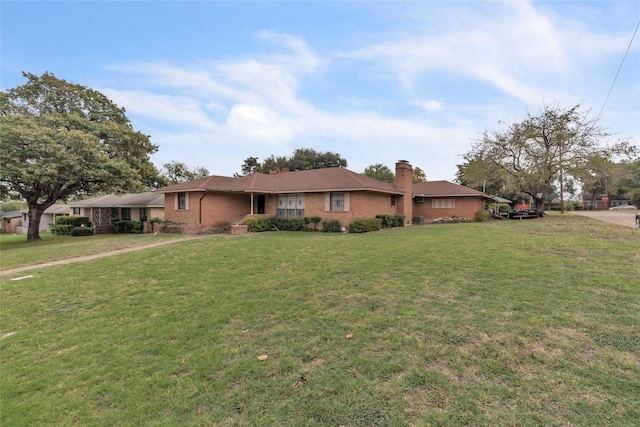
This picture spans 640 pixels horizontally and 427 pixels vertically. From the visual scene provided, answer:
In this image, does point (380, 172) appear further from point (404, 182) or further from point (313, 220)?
point (313, 220)

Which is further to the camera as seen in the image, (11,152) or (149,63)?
(11,152)

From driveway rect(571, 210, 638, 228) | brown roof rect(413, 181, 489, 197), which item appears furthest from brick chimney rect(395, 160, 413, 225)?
driveway rect(571, 210, 638, 228)

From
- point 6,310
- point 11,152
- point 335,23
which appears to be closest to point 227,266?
point 6,310

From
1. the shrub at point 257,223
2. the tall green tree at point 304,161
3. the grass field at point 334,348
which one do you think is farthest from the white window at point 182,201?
the tall green tree at point 304,161

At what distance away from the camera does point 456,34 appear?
12.1m

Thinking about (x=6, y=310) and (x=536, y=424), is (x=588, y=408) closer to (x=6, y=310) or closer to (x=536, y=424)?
(x=536, y=424)

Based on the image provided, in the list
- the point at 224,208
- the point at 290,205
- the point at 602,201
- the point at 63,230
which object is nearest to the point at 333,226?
the point at 290,205

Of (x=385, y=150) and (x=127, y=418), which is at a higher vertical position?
(x=385, y=150)

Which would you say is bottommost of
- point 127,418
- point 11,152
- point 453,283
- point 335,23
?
point 127,418

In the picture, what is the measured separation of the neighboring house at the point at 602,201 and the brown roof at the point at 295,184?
6589 cm

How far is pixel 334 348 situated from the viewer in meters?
3.80

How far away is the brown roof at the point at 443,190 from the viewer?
943 inches

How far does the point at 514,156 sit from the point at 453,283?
24.6 m

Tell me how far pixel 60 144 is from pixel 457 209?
28.0 meters
